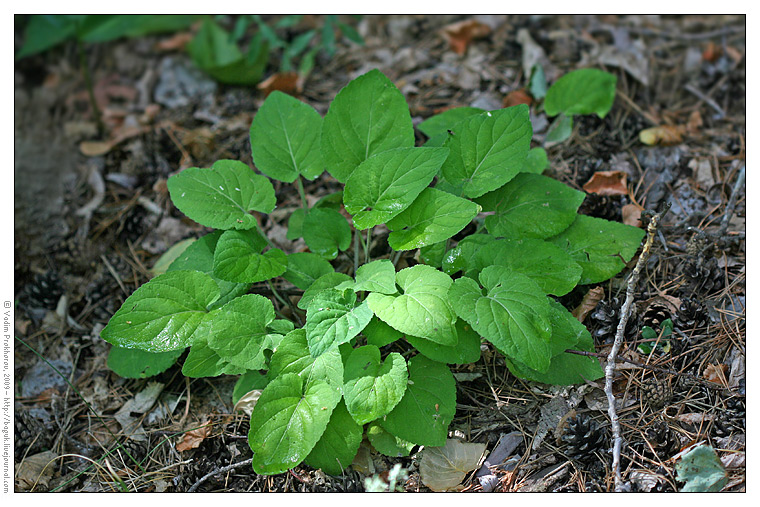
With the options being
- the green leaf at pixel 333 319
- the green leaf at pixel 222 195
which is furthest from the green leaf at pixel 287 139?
the green leaf at pixel 333 319

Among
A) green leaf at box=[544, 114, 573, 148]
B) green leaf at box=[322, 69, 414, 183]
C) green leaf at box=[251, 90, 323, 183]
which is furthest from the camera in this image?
green leaf at box=[544, 114, 573, 148]

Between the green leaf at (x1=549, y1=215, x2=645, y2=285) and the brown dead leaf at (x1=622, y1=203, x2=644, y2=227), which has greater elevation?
the green leaf at (x1=549, y1=215, x2=645, y2=285)

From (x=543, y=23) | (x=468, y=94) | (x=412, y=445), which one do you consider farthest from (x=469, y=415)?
(x=543, y=23)

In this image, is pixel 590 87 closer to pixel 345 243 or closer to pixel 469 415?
pixel 345 243

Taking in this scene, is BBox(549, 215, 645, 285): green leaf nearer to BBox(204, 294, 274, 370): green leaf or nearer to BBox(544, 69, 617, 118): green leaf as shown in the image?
BBox(544, 69, 617, 118): green leaf

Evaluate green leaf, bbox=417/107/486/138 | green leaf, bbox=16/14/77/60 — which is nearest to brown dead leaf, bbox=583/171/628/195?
green leaf, bbox=417/107/486/138

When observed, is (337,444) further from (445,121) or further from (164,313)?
(445,121)
